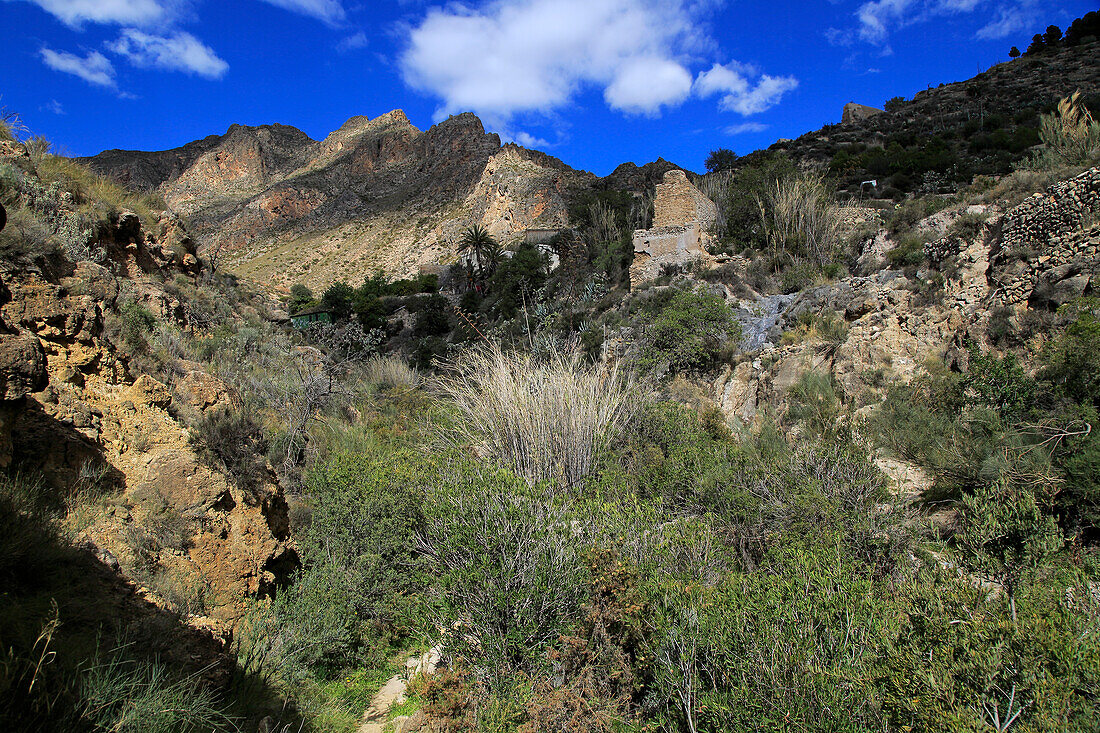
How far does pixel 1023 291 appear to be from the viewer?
757cm

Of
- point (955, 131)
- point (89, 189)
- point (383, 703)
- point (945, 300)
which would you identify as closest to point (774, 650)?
point (383, 703)

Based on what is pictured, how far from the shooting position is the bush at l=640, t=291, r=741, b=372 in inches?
508

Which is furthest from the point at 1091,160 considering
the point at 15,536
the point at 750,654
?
the point at 15,536

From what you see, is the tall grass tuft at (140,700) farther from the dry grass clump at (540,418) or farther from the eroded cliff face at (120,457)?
the dry grass clump at (540,418)

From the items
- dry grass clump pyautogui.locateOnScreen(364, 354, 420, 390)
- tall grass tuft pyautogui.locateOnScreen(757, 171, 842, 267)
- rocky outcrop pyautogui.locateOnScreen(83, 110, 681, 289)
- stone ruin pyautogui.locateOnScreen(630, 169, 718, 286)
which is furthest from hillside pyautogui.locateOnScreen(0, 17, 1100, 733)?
rocky outcrop pyautogui.locateOnScreen(83, 110, 681, 289)

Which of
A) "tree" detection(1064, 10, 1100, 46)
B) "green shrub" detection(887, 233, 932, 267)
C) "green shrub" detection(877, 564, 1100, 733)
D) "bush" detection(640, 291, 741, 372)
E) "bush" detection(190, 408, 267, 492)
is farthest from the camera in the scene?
"tree" detection(1064, 10, 1100, 46)

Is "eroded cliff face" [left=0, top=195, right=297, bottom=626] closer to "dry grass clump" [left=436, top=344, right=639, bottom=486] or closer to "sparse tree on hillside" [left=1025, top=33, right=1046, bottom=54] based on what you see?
"dry grass clump" [left=436, top=344, right=639, bottom=486]

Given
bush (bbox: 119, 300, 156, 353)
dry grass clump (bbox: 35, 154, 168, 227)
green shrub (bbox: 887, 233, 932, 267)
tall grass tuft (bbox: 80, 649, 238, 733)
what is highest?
dry grass clump (bbox: 35, 154, 168, 227)

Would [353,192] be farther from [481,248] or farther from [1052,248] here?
[1052,248]

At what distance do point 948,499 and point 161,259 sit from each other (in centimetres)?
1095

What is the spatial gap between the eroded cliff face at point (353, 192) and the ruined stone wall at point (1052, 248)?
121 feet

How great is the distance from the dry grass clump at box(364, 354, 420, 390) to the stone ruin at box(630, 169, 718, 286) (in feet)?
41.3

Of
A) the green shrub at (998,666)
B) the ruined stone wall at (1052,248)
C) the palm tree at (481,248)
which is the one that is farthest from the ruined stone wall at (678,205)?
the green shrub at (998,666)

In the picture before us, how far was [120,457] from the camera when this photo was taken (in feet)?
9.49
